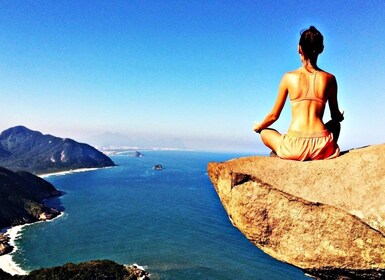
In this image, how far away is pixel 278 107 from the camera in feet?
20.5

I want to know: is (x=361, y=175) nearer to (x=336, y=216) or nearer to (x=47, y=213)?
(x=336, y=216)

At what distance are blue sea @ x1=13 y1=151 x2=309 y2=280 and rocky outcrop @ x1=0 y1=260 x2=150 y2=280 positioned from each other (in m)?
2.88

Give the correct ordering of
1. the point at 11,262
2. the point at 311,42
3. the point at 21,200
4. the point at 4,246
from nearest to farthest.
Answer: the point at 311,42, the point at 11,262, the point at 4,246, the point at 21,200

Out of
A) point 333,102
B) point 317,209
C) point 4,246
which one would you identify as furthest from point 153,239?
point 317,209

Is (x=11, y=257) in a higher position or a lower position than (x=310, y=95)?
lower

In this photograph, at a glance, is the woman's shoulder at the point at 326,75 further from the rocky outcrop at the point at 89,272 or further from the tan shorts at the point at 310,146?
the rocky outcrop at the point at 89,272

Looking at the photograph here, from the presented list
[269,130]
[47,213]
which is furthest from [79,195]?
[269,130]

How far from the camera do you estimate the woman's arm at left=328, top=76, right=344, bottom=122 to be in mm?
5924

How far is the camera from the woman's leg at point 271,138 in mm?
6171

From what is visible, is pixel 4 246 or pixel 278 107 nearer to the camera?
pixel 278 107

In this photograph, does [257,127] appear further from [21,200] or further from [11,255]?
[21,200]

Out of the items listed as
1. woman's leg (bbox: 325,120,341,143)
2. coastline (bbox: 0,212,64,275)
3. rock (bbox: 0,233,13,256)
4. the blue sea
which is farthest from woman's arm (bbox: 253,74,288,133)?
rock (bbox: 0,233,13,256)

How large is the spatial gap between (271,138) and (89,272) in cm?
4163

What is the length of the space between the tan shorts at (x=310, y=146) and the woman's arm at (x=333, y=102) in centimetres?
61
